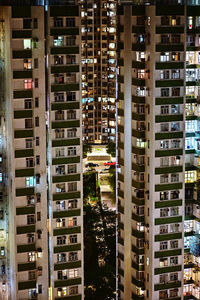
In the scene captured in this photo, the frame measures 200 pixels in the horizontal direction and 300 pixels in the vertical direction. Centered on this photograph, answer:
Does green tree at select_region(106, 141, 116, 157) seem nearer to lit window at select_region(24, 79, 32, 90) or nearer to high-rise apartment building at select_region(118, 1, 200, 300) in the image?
high-rise apartment building at select_region(118, 1, 200, 300)

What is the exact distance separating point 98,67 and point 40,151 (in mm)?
25980

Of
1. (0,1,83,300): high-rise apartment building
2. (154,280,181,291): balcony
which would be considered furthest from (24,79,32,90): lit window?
(154,280,181,291): balcony

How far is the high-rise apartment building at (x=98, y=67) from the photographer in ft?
190

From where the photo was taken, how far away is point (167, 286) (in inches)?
1428

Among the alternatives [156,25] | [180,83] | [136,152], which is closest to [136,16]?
[156,25]

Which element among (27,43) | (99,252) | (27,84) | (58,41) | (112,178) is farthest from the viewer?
(112,178)

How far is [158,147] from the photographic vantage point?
35.0 meters

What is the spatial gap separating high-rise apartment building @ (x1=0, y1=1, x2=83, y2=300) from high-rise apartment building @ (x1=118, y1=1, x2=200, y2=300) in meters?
2.50

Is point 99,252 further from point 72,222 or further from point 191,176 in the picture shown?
point 191,176

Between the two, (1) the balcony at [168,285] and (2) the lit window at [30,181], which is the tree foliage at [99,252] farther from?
(2) the lit window at [30,181]

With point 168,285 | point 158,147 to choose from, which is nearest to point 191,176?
point 158,147

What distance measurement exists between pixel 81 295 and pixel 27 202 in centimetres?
519

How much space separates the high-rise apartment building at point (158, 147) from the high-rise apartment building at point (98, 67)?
22.4 metres

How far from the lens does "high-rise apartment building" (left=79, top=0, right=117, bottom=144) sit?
5781cm
